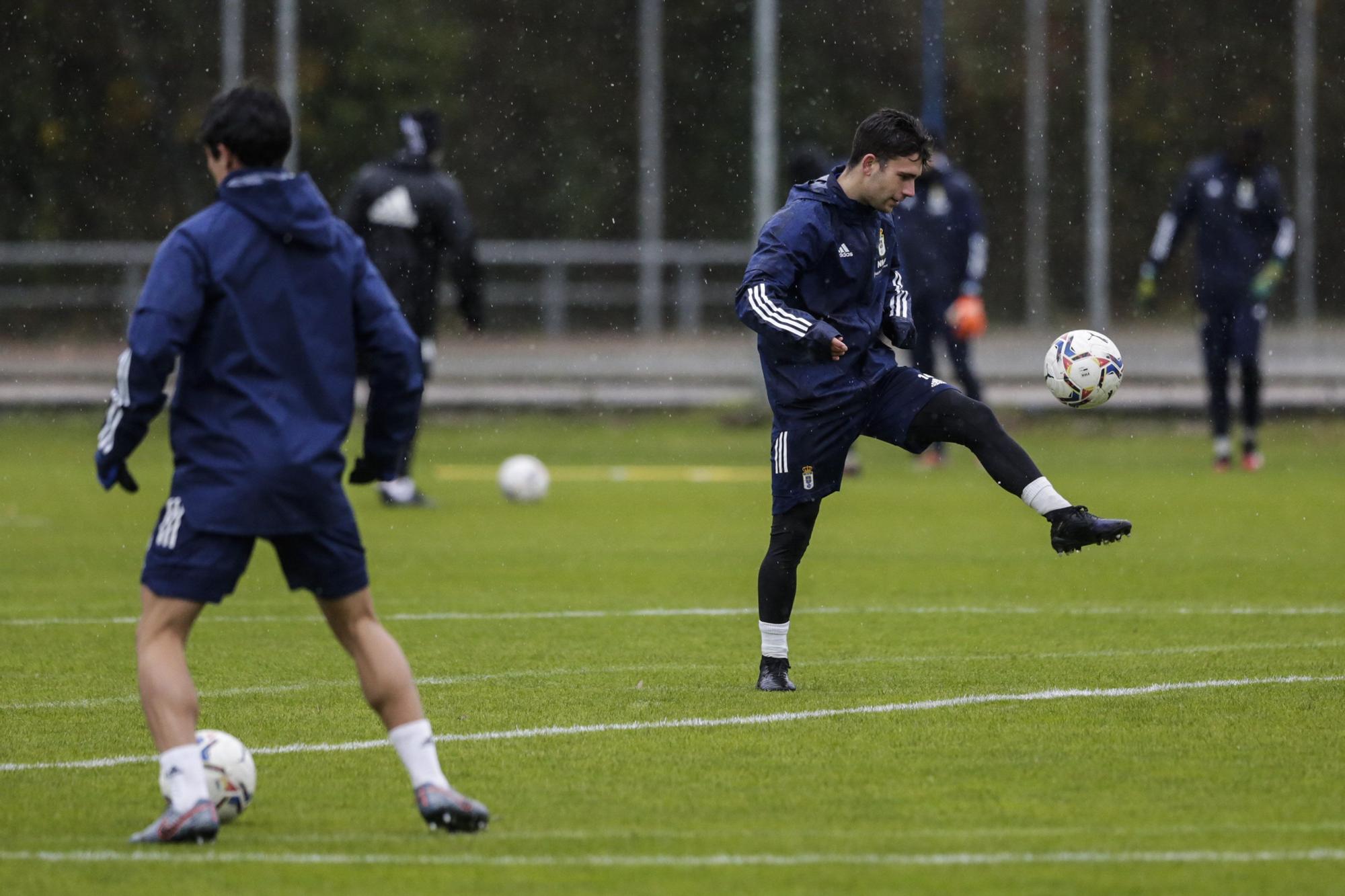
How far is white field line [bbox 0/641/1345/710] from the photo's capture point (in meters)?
7.27

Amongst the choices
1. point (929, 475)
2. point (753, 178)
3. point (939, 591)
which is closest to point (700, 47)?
point (753, 178)

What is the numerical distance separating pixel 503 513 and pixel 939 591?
4.60m

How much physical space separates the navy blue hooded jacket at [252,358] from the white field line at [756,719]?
143cm

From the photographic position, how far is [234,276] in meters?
5.00

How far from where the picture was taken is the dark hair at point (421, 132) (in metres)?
14.1

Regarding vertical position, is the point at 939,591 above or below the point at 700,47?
below

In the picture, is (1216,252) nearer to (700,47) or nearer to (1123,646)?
(1123,646)

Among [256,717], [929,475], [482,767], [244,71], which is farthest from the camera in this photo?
[244,71]

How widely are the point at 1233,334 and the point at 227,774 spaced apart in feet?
41.4

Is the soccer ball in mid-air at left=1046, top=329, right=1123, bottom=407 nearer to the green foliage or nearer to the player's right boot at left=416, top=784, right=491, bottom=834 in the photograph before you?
the player's right boot at left=416, top=784, right=491, bottom=834

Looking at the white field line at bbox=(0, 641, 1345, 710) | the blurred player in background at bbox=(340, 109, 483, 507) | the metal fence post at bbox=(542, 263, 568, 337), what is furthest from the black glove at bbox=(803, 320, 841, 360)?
the metal fence post at bbox=(542, 263, 568, 337)

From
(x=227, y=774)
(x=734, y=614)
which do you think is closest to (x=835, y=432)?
(x=734, y=614)

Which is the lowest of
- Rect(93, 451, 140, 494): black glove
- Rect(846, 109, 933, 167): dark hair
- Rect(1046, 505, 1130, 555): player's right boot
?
Rect(1046, 505, 1130, 555): player's right boot

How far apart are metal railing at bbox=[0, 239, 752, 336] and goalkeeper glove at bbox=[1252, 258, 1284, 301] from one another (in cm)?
1011
